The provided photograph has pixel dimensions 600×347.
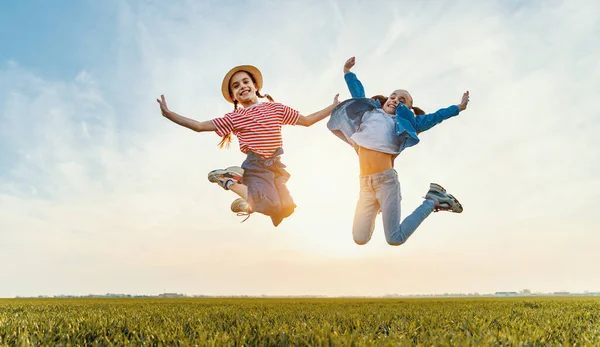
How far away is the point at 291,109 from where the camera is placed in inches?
275

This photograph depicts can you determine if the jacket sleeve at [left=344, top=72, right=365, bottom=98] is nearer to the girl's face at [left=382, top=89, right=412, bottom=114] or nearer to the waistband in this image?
the girl's face at [left=382, top=89, right=412, bottom=114]

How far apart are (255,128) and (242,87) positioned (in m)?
0.67

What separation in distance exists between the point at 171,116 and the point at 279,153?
157 cm

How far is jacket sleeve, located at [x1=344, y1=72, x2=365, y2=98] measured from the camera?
21.2 feet

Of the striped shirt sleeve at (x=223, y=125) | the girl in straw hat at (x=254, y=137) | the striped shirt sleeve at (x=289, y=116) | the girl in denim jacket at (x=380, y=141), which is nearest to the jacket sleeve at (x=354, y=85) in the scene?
the girl in denim jacket at (x=380, y=141)

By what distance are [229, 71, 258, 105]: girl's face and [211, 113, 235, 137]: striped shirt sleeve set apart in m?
0.44

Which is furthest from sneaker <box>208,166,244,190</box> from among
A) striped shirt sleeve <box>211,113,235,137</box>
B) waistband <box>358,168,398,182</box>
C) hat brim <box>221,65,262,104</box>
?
waistband <box>358,168,398,182</box>

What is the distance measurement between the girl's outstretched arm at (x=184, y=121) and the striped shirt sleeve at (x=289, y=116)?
1074mm

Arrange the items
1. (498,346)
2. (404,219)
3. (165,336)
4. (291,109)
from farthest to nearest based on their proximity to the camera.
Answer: (291,109)
(404,219)
(165,336)
(498,346)

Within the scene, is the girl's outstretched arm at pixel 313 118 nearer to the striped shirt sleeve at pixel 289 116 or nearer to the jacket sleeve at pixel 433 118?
the striped shirt sleeve at pixel 289 116

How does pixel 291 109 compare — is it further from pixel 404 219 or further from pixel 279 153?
pixel 404 219

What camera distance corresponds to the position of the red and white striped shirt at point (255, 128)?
259 inches

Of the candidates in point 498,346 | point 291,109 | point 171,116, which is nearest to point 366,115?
point 291,109

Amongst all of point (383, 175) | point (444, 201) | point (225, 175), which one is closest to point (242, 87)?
point (225, 175)
